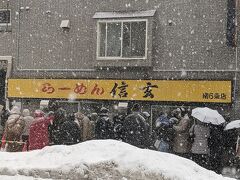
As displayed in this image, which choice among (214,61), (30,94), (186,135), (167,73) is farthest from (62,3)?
(186,135)

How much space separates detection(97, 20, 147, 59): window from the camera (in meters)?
15.6

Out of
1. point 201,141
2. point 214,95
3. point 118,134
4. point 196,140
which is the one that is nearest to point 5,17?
point 214,95

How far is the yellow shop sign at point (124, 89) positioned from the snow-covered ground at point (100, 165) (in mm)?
9653

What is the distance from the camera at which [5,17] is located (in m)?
17.4

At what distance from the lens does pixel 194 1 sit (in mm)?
15133

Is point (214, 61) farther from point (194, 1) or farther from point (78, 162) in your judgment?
point (78, 162)

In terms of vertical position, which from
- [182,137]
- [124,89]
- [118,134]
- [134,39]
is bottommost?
[182,137]

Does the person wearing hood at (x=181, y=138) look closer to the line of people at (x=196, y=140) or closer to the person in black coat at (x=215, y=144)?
the line of people at (x=196, y=140)

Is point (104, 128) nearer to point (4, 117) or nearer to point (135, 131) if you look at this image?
point (135, 131)

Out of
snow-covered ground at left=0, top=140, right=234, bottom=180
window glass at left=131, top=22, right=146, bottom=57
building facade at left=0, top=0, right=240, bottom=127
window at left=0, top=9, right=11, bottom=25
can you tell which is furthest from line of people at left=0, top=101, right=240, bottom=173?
window at left=0, top=9, right=11, bottom=25

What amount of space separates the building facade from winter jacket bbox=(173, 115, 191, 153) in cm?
333

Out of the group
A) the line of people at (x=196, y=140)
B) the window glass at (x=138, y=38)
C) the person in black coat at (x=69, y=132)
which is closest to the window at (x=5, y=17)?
the window glass at (x=138, y=38)

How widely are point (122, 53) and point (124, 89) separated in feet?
4.09

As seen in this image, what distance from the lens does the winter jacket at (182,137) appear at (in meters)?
11.1
